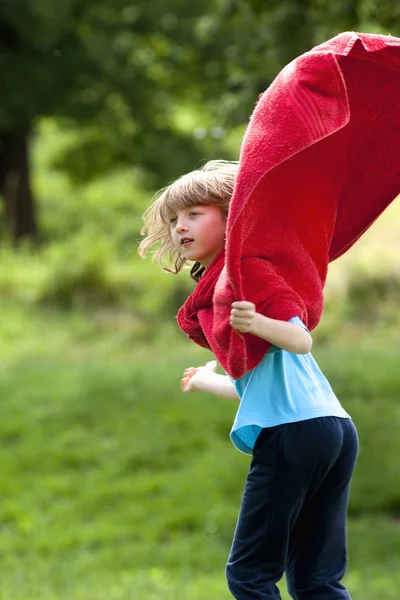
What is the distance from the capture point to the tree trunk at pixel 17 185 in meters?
14.5

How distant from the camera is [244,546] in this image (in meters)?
2.45

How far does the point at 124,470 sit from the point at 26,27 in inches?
246

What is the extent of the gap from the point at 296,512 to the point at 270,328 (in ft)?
1.67

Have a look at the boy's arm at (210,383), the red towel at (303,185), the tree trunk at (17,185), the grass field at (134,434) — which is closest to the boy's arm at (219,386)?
the boy's arm at (210,383)

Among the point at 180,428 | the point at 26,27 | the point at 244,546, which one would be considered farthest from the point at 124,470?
the point at 26,27

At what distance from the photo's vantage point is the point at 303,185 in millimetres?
2451

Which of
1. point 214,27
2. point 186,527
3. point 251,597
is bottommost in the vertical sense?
point 186,527

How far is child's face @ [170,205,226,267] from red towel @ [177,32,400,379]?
4cm

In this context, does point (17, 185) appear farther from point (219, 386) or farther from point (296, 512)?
point (296, 512)

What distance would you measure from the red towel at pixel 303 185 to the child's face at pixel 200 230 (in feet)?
0.14

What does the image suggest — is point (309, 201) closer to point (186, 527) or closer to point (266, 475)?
point (266, 475)

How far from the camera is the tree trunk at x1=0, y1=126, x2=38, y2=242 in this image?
47.7 ft

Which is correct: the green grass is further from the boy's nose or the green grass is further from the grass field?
the boy's nose

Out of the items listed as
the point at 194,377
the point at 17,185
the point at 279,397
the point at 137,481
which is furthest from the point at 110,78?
the point at 279,397
